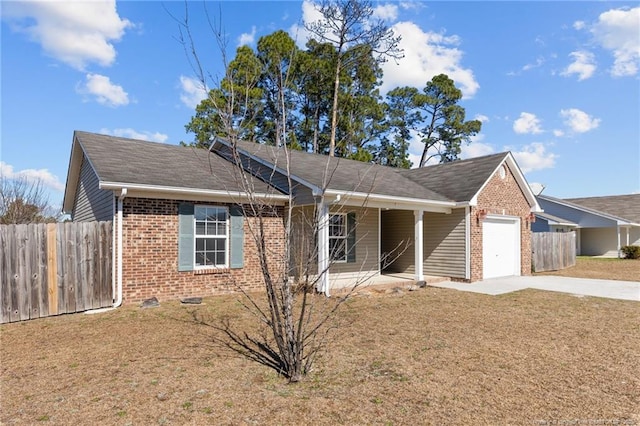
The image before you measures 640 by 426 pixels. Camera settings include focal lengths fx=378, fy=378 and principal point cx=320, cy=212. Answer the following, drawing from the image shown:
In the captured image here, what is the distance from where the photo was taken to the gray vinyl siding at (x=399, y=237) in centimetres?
1442

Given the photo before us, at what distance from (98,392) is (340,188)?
7449mm

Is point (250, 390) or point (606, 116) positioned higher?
point (606, 116)

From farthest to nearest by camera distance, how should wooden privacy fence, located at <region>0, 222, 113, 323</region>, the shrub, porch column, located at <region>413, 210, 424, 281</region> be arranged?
1. the shrub
2. porch column, located at <region>413, 210, 424, 281</region>
3. wooden privacy fence, located at <region>0, 222, 113, 323</region>

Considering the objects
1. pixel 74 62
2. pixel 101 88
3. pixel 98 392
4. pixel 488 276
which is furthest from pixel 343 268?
pixel 101 88

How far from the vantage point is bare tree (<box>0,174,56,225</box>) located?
1594cm

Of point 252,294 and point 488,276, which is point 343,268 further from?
point 488,276

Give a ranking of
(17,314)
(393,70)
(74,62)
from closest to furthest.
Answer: (17,314) → (74,62) → (393,70)

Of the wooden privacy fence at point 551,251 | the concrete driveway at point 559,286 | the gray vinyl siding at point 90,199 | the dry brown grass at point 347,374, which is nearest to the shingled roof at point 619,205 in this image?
the wooden privacy fence at point 551,251

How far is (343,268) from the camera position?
1292cm

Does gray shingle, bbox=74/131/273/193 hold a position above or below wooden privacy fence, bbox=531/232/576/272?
above

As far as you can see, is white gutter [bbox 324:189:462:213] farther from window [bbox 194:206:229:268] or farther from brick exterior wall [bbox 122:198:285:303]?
window [bbox 194:206:229:268]

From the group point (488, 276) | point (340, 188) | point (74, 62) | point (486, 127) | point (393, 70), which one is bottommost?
point (488, 276)

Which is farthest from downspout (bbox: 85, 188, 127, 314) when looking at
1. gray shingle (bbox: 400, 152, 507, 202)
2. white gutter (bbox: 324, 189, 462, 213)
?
gray shingle (bbox: 400, 152, 507, 202)

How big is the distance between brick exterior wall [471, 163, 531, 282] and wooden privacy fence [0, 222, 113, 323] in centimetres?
1098
